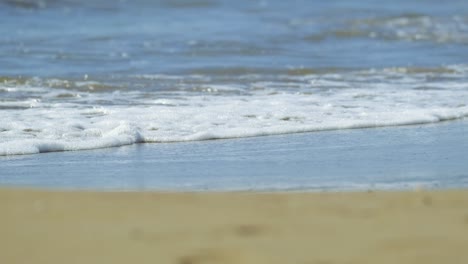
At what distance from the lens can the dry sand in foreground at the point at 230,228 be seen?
2920 millimetres

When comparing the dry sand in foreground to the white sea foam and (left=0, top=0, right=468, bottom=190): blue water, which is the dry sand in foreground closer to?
(left=0, top=0, right=468, bottom=190): blue water

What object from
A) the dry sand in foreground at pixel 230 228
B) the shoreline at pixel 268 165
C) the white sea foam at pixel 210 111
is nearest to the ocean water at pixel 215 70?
the white sea foam at pixel 210 111

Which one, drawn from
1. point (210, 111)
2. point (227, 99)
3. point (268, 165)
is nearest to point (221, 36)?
point (227, 99)

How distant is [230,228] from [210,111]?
12.3 ft

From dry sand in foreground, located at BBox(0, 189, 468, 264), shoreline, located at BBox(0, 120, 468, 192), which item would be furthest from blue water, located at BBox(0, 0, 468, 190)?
dry sand in foreground, located at BBox(0, 189, 468, 264)

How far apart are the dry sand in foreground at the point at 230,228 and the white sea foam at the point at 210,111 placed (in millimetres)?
2152

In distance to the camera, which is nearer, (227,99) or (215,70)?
(227,99)

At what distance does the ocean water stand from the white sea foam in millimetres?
12

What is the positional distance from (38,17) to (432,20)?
6.23 metres

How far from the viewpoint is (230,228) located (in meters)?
3.18

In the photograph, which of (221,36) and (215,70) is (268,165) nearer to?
(215,70)

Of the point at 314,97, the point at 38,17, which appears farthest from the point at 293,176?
the point at 38,17

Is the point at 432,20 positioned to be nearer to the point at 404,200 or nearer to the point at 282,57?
the point at 282,57

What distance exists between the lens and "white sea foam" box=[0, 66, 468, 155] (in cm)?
597
